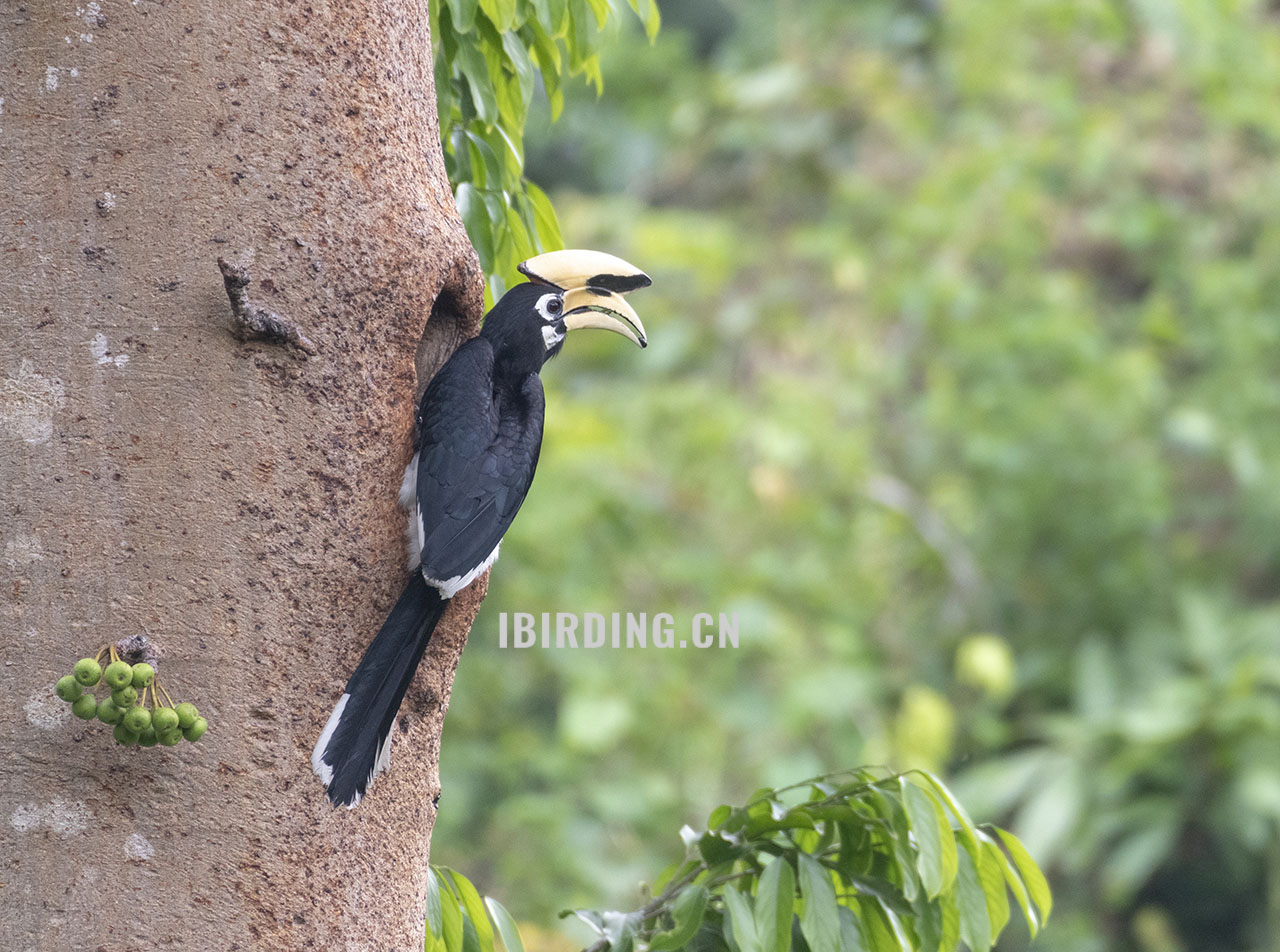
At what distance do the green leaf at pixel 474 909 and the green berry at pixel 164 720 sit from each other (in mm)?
541

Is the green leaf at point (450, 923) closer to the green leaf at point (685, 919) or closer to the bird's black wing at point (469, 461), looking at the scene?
the green leaf at point (685, 919)

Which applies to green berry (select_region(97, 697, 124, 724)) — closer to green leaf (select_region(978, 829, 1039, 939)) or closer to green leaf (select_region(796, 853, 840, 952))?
Result: green leaf (select_region(796, 853, 840, 952))

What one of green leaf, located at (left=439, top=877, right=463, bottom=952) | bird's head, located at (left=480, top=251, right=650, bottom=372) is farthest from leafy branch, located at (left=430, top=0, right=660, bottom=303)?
green leaf, located at (left=439, top=877, right=463, bottom=952)

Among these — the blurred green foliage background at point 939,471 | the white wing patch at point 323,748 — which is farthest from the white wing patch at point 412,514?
the blurred green foliage background at point 939,471

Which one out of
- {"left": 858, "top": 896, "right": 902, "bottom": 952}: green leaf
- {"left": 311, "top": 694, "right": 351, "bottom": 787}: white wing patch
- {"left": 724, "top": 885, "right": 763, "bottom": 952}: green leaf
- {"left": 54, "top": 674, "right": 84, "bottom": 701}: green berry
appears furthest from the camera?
{"left": 858, "top": 896, "right": 902, "bottom": 952}: green leaf

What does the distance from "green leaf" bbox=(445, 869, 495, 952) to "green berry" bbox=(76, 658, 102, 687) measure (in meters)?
0.58

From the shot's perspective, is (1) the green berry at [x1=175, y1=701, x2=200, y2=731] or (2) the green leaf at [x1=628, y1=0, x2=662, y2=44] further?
(2) the green leaf at [x1=628, y1=0, x2=662, y2=44]

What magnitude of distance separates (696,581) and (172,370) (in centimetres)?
333

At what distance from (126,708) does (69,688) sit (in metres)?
0.05

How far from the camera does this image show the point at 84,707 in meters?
1.12

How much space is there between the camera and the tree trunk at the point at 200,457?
1171 millimetres

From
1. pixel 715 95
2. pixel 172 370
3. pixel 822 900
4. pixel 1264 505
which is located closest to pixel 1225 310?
pixel 1264 505

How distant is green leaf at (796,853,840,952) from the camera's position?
1.40m

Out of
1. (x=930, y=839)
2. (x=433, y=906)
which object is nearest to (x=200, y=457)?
(x=433, y=906)
